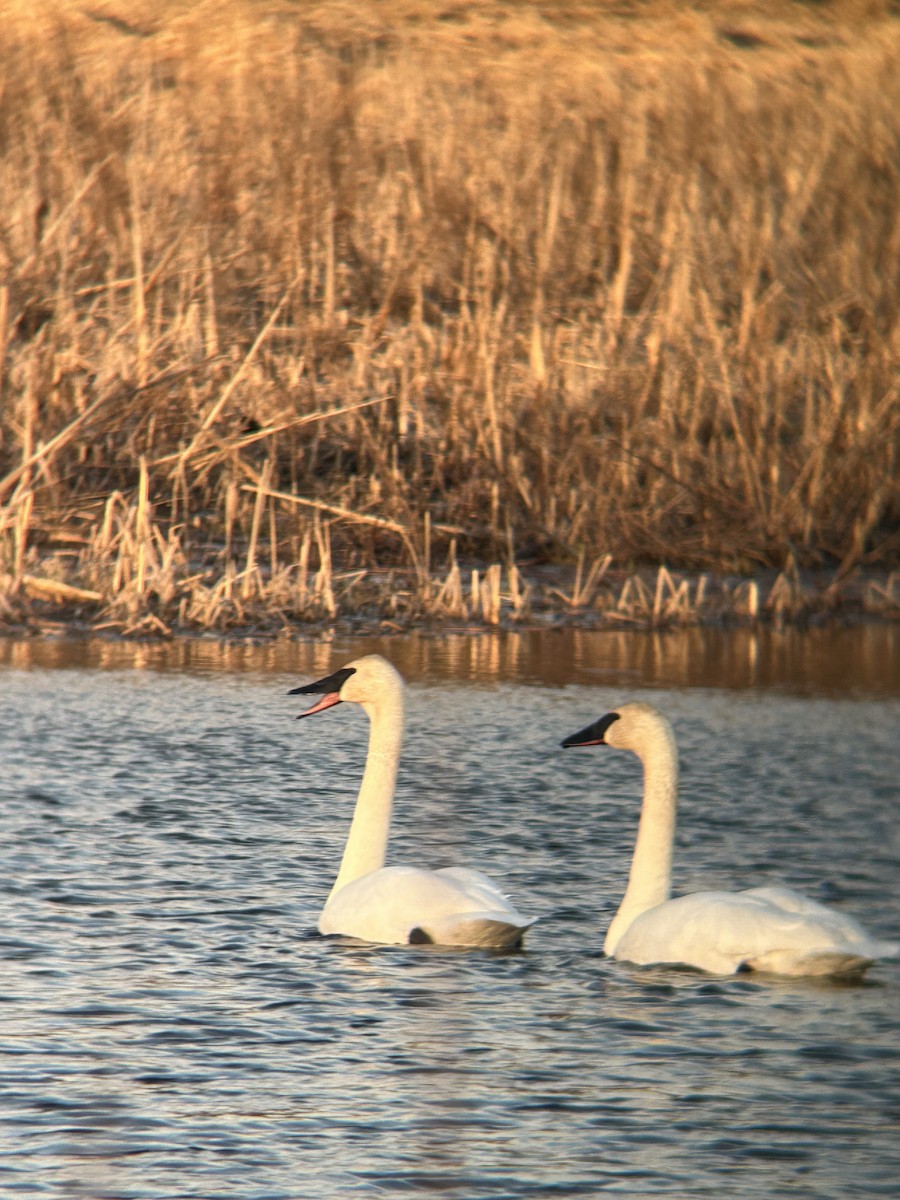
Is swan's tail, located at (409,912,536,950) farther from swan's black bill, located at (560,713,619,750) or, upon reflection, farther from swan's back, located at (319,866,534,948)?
swan's black bill, located at (560,713,619,750)

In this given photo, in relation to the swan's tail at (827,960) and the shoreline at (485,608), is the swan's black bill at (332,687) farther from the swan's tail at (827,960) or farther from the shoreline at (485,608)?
the shoreline at (485,608)

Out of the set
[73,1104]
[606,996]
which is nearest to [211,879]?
[606,996]

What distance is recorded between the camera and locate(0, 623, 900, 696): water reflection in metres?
10.4

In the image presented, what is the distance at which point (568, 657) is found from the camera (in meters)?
11.1

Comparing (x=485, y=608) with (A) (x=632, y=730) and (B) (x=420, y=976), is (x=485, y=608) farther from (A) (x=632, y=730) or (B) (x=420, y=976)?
(B) (x=420, y=976)

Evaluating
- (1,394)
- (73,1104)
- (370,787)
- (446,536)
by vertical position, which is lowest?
(73,1104)

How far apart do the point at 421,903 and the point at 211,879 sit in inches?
36.7

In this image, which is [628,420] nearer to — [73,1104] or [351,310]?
[351,310]

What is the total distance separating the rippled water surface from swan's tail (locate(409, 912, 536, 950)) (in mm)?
50

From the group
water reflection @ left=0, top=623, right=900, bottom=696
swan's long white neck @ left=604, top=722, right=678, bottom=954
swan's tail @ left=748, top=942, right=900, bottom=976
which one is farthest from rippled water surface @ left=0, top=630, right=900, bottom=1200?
water reflection @ left=0, top=623, right=900, bottom=696

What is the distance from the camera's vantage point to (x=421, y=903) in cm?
580

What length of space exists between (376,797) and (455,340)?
8.41m

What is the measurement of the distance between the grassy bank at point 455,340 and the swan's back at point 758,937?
632 centimetres

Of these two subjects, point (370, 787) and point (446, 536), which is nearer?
point (370, 787)
